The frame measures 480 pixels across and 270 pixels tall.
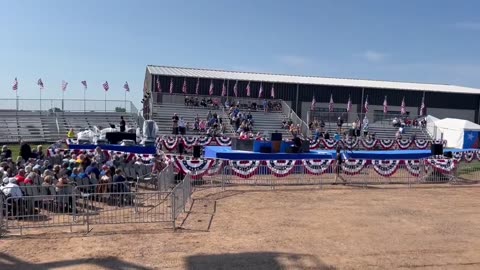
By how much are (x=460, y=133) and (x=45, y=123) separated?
36.9m

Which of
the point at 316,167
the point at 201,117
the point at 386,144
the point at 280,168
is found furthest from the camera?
the point at 201,117

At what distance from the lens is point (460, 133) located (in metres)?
44.5

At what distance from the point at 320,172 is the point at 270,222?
849 centimetres

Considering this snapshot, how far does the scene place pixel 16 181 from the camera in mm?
→ 13562

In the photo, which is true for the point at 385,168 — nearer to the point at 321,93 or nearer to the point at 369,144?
the point at 369,144

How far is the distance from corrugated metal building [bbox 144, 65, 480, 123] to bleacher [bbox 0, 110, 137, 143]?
6.99 m

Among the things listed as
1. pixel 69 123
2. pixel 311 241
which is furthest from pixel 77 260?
pixel 69 123

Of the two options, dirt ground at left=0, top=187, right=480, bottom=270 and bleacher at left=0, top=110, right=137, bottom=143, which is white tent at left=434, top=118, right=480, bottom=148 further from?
dirt ground at left=0, top=187, right=480, bottom=270

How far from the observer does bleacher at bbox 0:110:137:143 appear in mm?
39750

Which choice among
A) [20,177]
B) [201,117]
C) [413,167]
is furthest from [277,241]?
Answer: [201,117]

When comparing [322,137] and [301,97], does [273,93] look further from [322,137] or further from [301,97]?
[322,137]

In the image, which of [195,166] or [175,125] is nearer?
[195,166]

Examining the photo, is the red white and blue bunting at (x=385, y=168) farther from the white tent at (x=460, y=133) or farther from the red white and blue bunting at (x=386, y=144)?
the white tent at (x=460, y=133)

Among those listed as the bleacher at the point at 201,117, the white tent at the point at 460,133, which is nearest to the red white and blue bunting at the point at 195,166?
the bleacher at the point at 201,117
